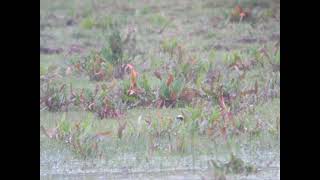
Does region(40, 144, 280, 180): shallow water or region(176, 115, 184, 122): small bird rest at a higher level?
region(176, 115, 184, 122): small bird

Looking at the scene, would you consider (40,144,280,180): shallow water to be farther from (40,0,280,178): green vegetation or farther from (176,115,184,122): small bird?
(176,115,184,122): small bird

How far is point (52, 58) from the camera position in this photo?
12.3ft

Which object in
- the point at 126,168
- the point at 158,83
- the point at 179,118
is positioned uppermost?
the point at 158,83

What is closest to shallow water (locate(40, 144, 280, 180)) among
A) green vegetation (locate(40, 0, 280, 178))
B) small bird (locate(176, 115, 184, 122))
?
green vegetation (locate(40, 0, 280, 178))

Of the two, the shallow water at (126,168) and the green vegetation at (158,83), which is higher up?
the green vegetation at (158,83)

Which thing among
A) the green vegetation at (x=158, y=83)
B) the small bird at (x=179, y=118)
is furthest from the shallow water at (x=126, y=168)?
the small bird at (x=179, y=118)

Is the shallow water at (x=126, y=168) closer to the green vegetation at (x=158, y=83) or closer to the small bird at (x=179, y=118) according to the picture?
the green vegetation at (x=158, y=83)

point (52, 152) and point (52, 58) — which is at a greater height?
point (52, 58)

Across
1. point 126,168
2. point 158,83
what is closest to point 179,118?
point 158,83

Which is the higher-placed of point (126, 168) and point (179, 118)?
point (179, 118)

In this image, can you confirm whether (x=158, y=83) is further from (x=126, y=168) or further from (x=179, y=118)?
(x=126, y=168)
